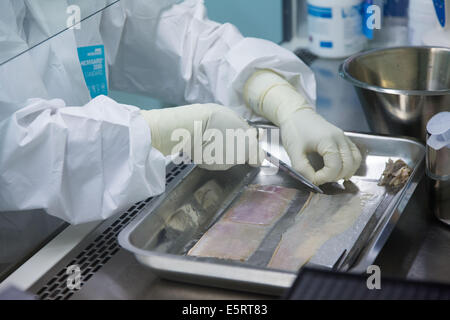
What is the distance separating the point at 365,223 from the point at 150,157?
1.47 feet

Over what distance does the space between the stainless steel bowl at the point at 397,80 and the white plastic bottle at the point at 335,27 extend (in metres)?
0.38

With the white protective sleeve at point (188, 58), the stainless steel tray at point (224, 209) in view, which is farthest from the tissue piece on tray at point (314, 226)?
the white protective sleeve at point (188, 58)

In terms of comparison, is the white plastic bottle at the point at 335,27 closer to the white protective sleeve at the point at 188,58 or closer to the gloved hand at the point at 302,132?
the white protective sleeve at the point at 188,58

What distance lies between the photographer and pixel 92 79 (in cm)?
144

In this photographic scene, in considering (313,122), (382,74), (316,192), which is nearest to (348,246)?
(316,192)

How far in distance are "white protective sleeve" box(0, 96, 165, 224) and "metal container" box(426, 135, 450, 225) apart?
1.76 ft

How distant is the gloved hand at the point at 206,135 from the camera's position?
1.28 m

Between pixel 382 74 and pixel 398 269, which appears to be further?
pixel 382 74

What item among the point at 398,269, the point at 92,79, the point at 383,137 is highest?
the point at 92,79

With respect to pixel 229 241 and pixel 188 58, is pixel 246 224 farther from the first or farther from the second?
pixel 188 58

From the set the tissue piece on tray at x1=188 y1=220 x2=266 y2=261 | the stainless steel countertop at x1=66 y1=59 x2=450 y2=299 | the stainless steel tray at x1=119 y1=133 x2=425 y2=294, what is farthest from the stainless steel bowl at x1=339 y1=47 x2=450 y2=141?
the tissue piece on tray at x1=188 y1=220 x2=266 y2=261

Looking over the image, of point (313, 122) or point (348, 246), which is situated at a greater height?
point (313, 122)
